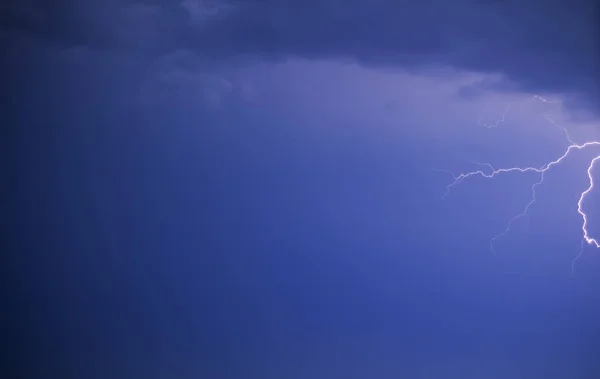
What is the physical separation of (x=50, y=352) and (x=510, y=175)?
10.4 feet

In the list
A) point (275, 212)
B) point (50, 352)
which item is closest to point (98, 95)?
point (275, 212)

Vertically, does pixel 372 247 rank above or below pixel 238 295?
above

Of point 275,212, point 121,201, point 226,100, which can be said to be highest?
point 226,100

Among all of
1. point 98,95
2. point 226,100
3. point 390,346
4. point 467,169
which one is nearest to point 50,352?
point 98,95

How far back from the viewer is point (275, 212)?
345cm

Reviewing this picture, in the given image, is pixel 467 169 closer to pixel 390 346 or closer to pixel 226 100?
pixel 390 346

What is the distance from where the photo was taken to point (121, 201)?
3393 millimetres

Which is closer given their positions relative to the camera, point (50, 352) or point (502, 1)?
point (50, 352)

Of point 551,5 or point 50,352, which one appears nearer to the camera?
point 50,352

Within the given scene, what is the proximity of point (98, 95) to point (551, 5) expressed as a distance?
3075 millimetres

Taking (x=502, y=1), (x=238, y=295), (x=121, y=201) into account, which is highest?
(x=502, y=1)

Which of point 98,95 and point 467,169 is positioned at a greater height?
point 467,169

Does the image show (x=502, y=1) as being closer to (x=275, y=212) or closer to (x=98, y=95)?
(x=275, y=212)

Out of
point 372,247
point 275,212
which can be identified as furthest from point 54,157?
point 372,247
